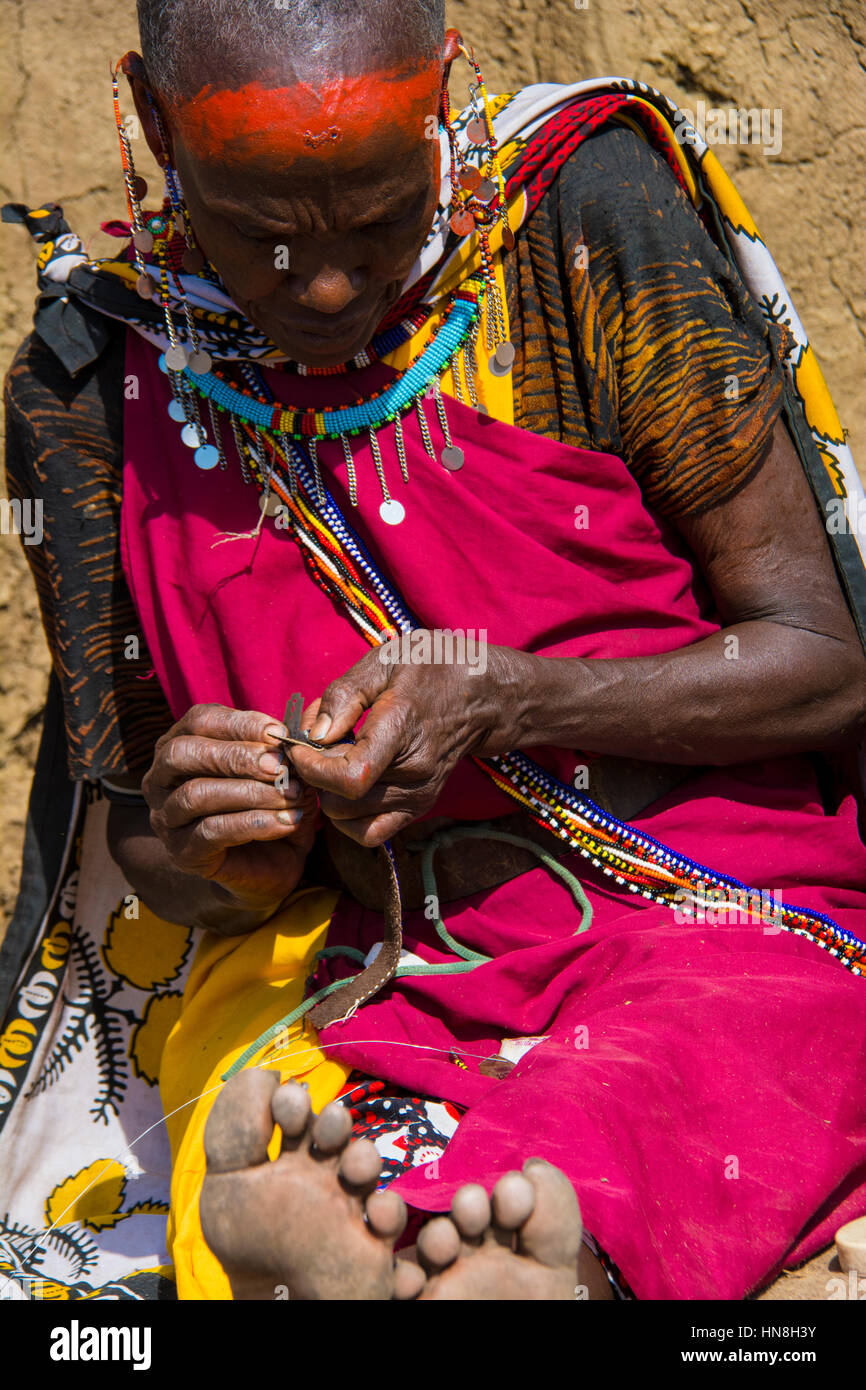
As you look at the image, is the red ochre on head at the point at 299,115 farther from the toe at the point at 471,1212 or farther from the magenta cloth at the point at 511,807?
the toe at the point at 471,1212

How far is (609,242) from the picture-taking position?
1.99 metres

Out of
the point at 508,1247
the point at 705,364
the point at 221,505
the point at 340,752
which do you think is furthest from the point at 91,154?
the point at 508,1247

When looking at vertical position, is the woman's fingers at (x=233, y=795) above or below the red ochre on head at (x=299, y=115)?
below

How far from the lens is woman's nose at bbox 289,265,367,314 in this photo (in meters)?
1.69

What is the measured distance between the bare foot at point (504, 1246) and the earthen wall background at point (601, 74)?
6.92ft

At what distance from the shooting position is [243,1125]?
1334mm

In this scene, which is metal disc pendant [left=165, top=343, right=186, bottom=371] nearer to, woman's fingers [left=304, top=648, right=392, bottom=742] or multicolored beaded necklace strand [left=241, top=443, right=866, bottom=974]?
multicolored beaded necklace strand [left=241, top=443, right=866, bottom=974]

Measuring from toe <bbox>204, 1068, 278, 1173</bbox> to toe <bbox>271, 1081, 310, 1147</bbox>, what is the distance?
2 centimetres

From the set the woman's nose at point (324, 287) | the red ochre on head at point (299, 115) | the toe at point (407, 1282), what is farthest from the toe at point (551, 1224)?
the red ochre on head at point (299, 115)

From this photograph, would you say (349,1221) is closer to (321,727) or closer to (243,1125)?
(243,1125)

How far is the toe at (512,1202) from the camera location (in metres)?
1.26

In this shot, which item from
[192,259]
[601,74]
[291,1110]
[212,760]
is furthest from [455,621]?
[601,74]
